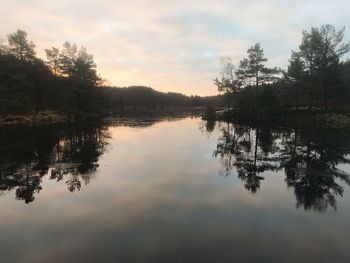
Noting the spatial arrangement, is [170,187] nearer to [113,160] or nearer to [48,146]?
[113,160]

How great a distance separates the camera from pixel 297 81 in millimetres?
57000

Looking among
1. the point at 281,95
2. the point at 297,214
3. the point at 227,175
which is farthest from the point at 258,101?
the point at 297,214

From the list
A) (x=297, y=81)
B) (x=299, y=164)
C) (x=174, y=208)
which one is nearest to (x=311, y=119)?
(x=297, y=81)

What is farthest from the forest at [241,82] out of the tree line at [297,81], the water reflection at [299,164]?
the water reflection at [299,164]

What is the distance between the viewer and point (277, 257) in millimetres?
7789

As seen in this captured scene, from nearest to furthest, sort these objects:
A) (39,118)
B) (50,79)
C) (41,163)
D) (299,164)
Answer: (299,164) → (41,163) → (39,118) → (50,79)

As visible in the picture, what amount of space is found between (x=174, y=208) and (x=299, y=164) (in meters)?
10.8

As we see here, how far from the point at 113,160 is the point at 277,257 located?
1438cm

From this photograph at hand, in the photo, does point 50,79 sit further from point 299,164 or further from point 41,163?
point 299,164

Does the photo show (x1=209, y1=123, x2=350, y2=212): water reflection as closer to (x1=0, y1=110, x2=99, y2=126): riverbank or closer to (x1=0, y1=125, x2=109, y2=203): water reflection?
(x1=0, y1=125, x2=109, y2=203): water reflection

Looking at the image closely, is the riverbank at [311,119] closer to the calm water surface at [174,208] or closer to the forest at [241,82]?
the forest at [241,82]

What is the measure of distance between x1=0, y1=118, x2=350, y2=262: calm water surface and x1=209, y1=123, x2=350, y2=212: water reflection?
6 cm

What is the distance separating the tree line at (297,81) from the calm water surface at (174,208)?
115 ft

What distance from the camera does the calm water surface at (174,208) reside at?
8.15m
